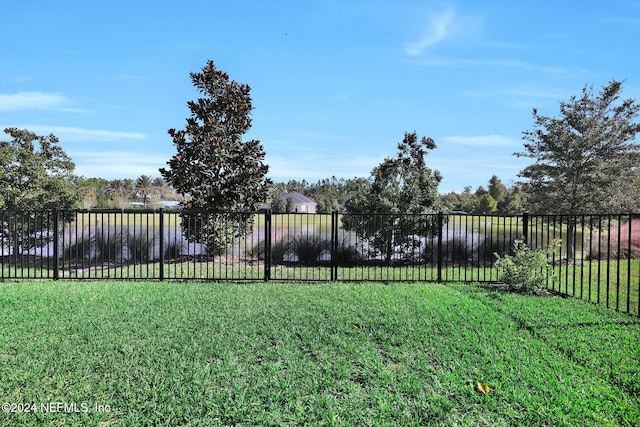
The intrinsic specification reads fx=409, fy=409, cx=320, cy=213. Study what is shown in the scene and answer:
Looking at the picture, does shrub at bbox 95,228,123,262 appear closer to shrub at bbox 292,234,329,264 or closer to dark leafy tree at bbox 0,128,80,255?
dark leafy tree at bbox 0,128,80,255

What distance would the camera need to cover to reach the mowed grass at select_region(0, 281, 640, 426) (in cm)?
304

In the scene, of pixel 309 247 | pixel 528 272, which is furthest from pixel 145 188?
pixel 528 272

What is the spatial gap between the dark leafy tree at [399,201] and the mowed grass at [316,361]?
18.4 ft

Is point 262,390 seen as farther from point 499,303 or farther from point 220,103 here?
point 220,103

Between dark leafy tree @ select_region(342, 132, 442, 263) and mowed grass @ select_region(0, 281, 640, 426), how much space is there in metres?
5.60

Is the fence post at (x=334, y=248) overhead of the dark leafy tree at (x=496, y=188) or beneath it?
beneath

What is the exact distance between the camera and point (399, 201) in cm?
1227

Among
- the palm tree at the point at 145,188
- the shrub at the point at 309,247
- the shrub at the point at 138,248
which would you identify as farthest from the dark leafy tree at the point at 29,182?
the palm tree at the point at 145,188

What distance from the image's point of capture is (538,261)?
757 cm

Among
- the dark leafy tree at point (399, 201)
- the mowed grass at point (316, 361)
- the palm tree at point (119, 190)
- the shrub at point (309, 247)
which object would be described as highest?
the palm tree at point (119, 190)

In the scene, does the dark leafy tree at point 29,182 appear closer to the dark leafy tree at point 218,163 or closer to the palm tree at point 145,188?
the dark leafy tree at point 218,163

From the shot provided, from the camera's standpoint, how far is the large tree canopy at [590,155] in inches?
500

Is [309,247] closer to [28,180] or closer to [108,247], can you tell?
[108,247]

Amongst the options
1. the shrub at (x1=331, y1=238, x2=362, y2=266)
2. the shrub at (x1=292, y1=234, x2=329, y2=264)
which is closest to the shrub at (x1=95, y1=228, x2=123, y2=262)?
the shrub at (x1=292, y1=234, x2=329, y2=264)
